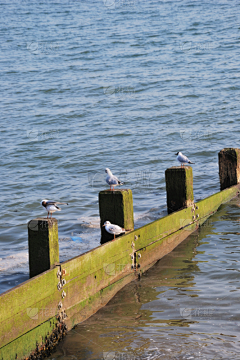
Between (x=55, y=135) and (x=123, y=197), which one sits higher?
(x=55, y=135)

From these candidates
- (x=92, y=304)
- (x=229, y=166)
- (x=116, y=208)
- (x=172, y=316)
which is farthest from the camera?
(x=229, y=166)

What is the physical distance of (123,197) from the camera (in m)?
6.20

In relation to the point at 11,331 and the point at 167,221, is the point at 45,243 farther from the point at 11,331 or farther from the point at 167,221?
the point at 167,221

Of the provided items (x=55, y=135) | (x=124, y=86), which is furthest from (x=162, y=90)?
(x=55, y=135)

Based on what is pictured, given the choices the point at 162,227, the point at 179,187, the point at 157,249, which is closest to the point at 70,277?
the point at 157,249

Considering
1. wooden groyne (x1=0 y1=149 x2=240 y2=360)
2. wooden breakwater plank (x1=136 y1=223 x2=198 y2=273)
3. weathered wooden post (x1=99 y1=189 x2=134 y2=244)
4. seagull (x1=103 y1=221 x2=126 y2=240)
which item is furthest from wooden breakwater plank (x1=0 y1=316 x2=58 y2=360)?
wooden breakwater plank (x1=136 y1=223 x2=198 y2=273)

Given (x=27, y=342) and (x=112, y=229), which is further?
(x=112, y=229)

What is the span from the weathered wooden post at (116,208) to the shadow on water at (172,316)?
0.82 metres

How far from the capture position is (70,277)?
4.85 metres

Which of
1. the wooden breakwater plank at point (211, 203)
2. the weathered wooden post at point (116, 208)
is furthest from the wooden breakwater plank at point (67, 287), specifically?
the wooden breakwater plank at point (211, 203)

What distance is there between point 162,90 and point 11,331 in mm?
23266

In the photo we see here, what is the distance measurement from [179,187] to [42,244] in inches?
155

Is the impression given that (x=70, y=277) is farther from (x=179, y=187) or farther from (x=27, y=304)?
(x=179, y=187)

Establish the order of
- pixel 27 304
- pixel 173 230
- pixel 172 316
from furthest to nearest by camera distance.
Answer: pixel 173 230 < pixel 172 316 < pixel 27 304
